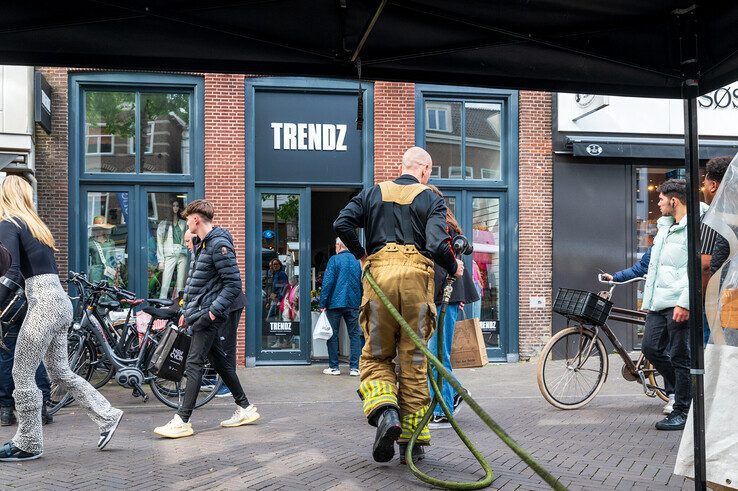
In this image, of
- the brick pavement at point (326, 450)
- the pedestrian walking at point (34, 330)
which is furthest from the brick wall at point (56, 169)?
the pedestrian walking at point (34, 330)

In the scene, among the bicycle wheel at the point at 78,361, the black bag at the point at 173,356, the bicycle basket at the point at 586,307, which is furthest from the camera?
the bicycle wheel at the point at 78,361

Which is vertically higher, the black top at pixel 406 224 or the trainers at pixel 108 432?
the black top at pixel 406 224

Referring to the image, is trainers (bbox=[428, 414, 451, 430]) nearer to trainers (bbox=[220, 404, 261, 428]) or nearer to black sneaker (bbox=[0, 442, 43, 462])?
trainers (bbox=[220, 404, 261, 428])

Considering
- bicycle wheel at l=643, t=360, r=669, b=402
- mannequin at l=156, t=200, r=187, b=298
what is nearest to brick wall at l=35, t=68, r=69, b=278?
mannequin at l=156, t=200, r=187, b=298

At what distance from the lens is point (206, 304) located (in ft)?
22.0

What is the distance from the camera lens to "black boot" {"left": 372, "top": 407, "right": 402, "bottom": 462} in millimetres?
4961

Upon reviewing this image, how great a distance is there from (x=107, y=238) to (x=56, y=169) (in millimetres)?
1177

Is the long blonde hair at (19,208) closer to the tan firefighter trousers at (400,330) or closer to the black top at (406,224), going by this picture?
the black top at (406,224)

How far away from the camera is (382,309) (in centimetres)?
520

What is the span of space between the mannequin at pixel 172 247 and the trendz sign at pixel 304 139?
133 cm

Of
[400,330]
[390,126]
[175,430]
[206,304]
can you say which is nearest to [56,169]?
[390,126]

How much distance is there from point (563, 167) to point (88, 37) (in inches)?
357

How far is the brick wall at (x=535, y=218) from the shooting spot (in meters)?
12.5

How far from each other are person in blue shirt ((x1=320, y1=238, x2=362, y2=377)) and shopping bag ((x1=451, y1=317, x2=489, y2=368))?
3718mm
